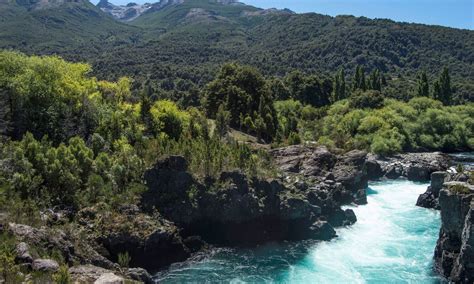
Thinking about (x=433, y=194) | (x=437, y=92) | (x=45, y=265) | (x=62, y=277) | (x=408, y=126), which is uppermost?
(x=437, y=92)

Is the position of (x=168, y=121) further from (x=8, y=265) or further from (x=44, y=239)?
(x=8, y=265)

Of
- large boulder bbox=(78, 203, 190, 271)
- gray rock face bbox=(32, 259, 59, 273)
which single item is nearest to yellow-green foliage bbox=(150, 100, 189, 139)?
large boulder bbox=(78, 203, 190, 271)

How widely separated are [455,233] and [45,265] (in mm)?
28695

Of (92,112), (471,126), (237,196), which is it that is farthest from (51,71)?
(471,126)

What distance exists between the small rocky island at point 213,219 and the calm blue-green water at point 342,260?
148 centimetres

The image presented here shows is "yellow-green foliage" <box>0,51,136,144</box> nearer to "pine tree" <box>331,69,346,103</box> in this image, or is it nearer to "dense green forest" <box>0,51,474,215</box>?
"dense green forest" <box>0,51,474,215</box>

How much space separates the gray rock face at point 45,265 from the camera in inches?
965

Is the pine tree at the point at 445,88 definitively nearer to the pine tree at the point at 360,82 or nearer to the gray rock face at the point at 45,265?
the pine tree at the point at 360,82

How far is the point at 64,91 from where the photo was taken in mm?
51719

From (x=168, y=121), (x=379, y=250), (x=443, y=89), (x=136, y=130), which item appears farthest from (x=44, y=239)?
(x=443, y=89)

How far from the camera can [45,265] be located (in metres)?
24.8

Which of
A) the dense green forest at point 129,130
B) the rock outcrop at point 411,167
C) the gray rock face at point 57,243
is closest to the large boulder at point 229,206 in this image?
the dense green forest at point 129,130

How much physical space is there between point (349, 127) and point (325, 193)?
1746 inches

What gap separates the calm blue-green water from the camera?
34562mm
